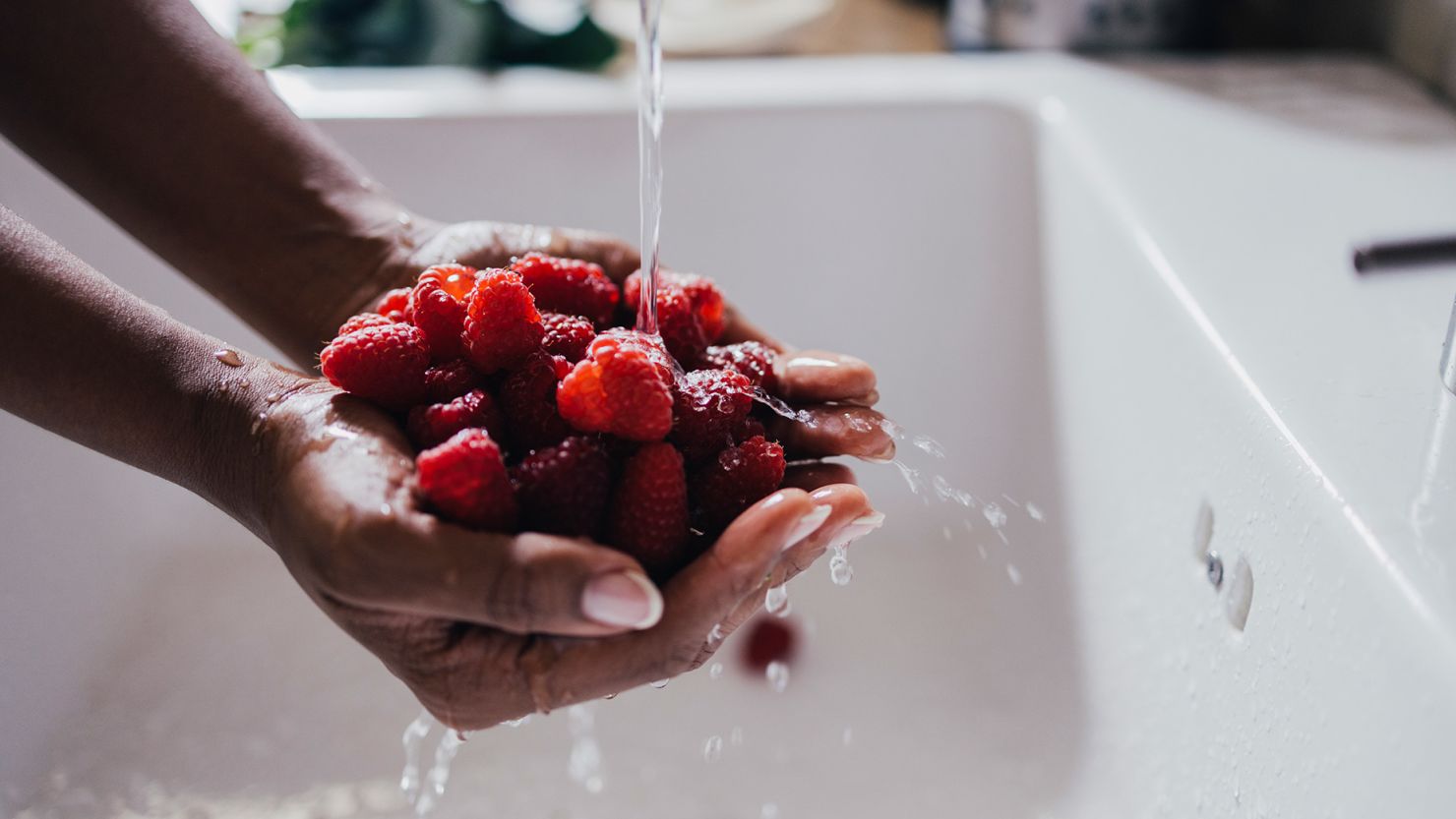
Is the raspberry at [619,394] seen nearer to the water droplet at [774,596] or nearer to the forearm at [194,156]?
the water droplet at [774,596]

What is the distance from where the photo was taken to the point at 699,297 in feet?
2.51

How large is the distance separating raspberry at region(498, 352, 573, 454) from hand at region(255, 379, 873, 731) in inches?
2.4

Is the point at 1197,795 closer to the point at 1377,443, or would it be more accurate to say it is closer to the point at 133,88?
the point at 1377,443

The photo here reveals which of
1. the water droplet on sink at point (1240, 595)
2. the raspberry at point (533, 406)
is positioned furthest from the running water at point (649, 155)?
the water droplet on sink at point (1240, 595)

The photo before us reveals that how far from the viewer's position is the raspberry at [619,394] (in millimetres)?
603

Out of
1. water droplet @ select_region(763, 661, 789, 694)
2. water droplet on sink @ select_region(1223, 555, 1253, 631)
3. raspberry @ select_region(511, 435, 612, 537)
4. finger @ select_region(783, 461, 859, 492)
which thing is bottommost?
water droplet @ select_region(763, 661, 789, 694)

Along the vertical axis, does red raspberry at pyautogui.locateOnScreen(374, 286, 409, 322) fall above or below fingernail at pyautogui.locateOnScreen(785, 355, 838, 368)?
above

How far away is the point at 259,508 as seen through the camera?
2.05ft

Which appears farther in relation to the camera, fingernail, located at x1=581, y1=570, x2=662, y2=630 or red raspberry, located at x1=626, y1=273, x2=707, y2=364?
red raspberry, located at x1=626, y1=273, x2=707, y2=364

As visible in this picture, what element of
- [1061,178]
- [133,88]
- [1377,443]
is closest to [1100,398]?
[1061,178]

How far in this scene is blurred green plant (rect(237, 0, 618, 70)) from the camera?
4.05 feet

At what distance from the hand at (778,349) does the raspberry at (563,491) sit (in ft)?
0.60

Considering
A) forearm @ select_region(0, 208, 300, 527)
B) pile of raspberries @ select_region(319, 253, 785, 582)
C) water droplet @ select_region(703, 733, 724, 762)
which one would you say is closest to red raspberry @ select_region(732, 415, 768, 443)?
pile of raspberries @ select_region(319, 253, 785, 582)

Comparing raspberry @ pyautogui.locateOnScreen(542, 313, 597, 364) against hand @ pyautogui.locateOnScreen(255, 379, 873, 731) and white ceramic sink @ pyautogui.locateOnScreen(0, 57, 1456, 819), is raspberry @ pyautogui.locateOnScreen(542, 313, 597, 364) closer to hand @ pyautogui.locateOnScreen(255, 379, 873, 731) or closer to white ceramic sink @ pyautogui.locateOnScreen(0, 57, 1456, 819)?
hand @ pyautogui.locateOnScreen(255, 379, 873, 731)
